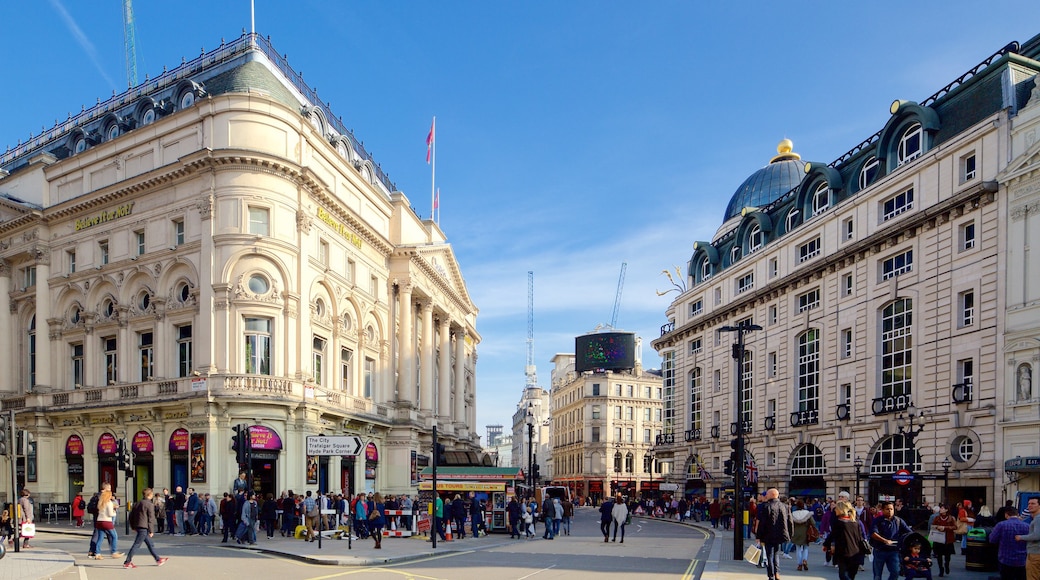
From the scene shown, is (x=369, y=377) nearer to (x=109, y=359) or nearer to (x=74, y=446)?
(x=109, y=359)

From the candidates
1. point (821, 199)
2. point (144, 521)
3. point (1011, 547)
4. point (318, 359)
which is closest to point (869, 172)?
point (821, 199)

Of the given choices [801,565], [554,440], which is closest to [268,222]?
[801,565]

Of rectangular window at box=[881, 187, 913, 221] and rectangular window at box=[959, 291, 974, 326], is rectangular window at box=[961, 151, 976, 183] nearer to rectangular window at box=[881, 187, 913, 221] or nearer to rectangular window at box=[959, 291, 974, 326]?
rectangular window at box=[881, 187, 913, 221]

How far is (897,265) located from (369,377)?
92.4 feet

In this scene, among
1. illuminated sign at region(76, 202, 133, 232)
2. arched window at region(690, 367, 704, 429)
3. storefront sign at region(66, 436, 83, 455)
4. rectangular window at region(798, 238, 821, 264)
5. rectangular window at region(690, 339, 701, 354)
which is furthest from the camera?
rectangular window at region(690, 339, 701, 354)

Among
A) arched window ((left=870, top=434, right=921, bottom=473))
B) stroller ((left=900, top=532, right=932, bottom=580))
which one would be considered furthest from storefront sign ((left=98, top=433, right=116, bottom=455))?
arched window ((left=870, top=434, right=921, bottom=473))

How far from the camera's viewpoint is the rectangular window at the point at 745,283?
61625 mm

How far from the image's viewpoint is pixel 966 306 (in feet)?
130

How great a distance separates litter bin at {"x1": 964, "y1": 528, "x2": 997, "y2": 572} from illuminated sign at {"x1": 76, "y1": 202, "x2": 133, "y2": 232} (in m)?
36.3

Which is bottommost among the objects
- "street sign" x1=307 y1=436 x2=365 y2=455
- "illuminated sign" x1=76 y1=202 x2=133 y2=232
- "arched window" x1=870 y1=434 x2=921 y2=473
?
"arched window" x1=870 y1=434 x2=921 y2=473

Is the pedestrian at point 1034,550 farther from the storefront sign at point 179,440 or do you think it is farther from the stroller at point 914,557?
the storefront sign at point 179,440

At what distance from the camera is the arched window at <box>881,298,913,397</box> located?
4344 cm

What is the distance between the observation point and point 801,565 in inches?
829

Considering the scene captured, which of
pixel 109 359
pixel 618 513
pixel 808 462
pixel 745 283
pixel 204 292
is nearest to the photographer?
pixel 618 513
